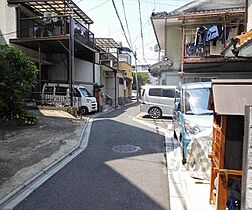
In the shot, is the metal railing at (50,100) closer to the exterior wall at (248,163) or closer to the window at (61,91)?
the window at (61,91)

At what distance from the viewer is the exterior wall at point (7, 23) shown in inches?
650

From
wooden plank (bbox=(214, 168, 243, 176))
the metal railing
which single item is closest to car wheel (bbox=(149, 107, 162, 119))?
the metal railing

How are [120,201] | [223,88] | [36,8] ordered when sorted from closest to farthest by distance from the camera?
[223,88] → [120,201] → [36,8]

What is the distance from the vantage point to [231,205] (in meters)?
3.41

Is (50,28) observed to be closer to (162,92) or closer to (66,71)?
(66,71)

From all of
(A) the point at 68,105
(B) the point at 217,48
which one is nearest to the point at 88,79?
(A) the point at 68,105

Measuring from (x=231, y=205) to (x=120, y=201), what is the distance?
1741 mm

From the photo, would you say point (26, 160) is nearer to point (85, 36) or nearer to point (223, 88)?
point (223, 88)

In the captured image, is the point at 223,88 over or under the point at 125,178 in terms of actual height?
over

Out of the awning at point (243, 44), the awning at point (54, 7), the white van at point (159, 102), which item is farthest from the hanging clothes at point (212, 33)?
the awning at point (54, 7)

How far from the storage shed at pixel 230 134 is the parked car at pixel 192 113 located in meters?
2.29

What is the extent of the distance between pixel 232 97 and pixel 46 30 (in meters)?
16.2

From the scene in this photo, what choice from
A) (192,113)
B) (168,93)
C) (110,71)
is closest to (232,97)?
(192,113)

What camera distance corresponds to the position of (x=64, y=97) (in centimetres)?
1636
